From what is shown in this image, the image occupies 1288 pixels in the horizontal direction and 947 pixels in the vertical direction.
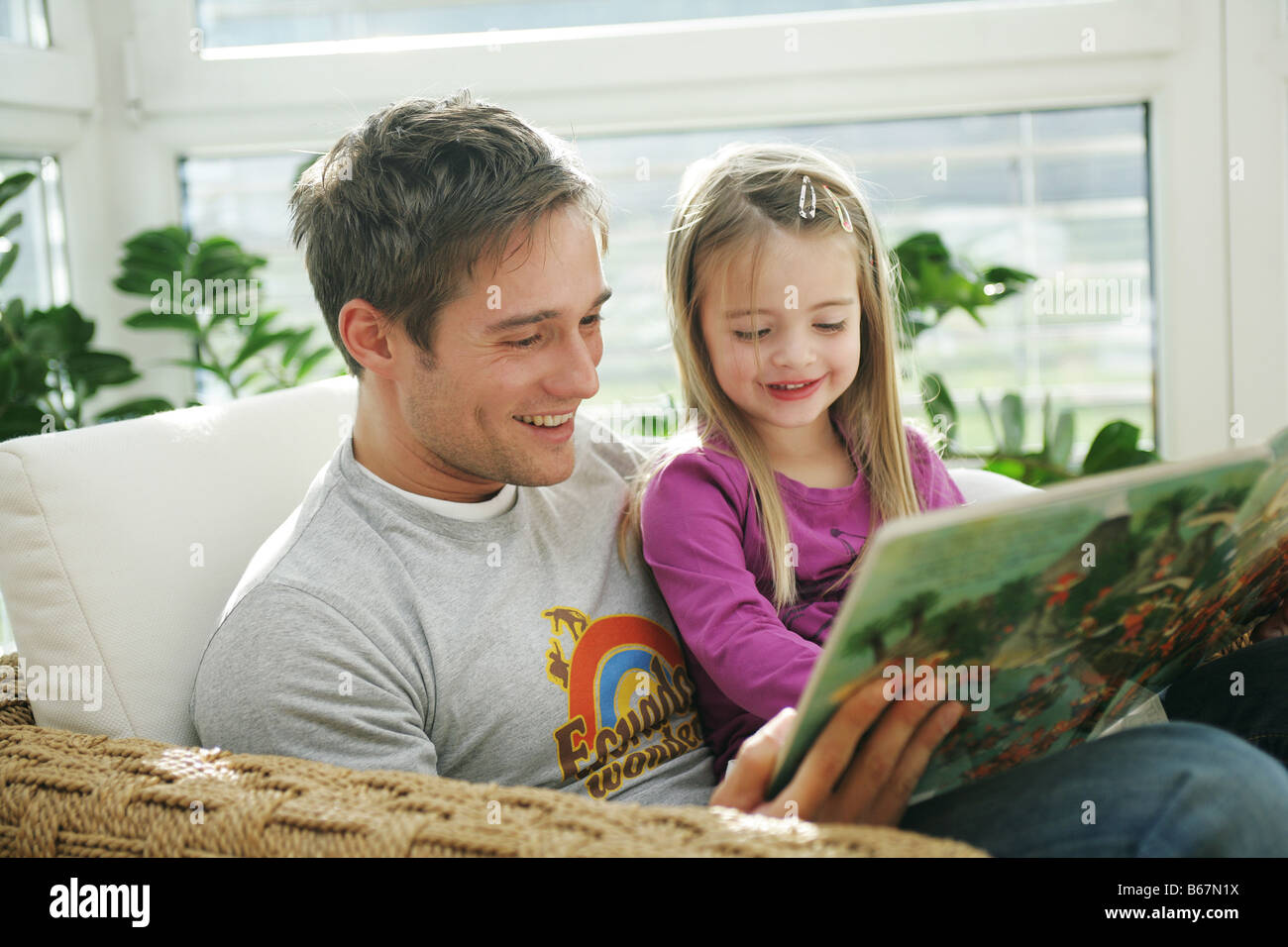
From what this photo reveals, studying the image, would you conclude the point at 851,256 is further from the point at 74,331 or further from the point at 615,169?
the point at 74,331

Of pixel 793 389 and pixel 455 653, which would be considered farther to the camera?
pixel 793 389

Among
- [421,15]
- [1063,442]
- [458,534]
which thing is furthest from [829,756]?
[421,15]

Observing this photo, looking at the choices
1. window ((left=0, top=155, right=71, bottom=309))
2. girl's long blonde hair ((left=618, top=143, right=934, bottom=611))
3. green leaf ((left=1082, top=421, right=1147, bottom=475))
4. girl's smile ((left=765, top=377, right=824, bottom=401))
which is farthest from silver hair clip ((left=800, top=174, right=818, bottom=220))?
window ((left=0, top=155, right=71, bottom=309))

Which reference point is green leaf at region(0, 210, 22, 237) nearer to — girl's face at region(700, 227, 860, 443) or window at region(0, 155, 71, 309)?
window at region(0, 155, 71, 309)

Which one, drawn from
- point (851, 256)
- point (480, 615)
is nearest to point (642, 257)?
point (851, 256)

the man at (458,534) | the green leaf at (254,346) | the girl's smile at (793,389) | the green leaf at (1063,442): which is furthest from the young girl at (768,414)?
the green leaf at (254,346)

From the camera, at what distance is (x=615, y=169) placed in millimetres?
2227

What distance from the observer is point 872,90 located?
6.72 feet

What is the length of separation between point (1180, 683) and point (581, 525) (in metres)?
0.69

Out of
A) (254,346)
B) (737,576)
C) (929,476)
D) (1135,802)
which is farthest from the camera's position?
(254,346)

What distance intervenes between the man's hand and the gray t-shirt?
0.31 m

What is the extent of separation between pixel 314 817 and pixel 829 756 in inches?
14.9

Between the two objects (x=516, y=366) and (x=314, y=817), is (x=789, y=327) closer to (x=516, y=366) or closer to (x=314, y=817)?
(x=516, y=366)

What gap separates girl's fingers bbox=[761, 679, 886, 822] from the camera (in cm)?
77
